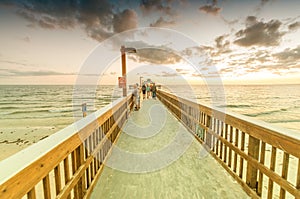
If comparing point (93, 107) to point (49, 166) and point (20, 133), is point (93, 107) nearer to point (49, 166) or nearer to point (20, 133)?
point (20, 133)

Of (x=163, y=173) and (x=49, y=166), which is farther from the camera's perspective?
(x=163, y=173)

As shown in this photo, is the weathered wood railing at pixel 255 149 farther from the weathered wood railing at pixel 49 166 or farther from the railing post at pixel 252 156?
the weathered wood railing at pixel 49 166

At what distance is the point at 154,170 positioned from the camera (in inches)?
106

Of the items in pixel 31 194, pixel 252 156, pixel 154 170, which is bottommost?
pixel 154 170

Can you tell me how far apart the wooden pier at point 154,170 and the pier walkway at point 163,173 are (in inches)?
0.6

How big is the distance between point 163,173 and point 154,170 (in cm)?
18

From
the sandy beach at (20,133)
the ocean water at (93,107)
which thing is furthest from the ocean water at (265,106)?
the sandy beach at (20,133)

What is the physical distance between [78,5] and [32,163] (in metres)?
8.61

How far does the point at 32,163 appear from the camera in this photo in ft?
2.82

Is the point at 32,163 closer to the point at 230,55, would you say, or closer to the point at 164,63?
the point at 164,63

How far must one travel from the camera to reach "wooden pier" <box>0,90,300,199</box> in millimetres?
931

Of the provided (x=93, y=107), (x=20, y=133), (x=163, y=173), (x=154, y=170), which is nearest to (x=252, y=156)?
(x=163, y=173)

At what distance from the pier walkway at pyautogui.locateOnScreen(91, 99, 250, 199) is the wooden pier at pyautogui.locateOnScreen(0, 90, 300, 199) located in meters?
0.01

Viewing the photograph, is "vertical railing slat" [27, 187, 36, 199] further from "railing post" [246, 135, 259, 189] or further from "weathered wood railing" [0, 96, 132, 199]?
"railing post" [246, 135, 259, 189]
